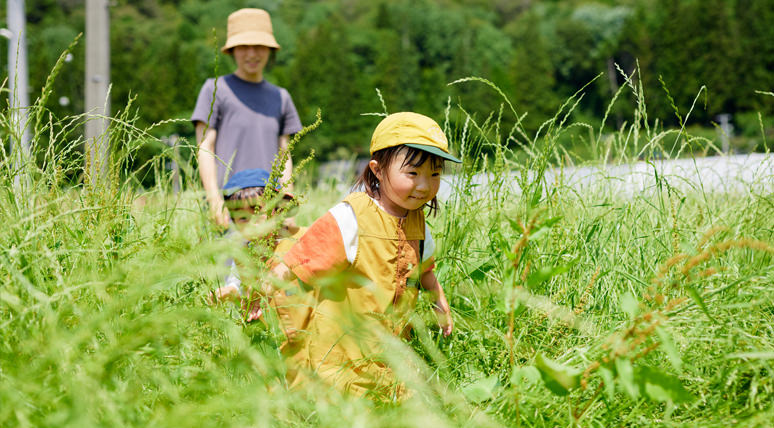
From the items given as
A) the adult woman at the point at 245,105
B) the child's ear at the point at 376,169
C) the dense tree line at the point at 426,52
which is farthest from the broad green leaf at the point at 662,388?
the dense tree line at the point at 426,52

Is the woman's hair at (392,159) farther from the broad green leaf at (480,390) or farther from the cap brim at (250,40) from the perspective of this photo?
the cap brim at (250,40)

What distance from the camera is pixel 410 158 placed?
5.98 ft

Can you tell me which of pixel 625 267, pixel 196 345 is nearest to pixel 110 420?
pixel 196 345

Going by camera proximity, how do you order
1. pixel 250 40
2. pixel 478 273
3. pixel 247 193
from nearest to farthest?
pixel 478 273, pixel 247 193, pixel 250 40

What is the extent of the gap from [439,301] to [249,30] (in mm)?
2107

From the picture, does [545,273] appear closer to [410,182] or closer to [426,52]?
[410,182]

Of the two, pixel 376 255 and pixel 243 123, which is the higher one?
pixel 243 123

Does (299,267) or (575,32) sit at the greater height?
(575,32)

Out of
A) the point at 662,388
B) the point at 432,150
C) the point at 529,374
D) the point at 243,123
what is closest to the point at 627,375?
the point at 662,388

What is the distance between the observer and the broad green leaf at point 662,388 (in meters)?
1.00

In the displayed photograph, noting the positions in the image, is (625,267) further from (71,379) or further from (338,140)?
(338,140)

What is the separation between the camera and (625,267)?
74.1 inches

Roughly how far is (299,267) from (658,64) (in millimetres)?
72287

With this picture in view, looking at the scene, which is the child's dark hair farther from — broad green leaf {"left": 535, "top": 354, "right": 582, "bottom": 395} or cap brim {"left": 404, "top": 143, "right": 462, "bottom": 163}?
broad green leaf {"left": 535, "top": 354, "right": 582, "bottom": 395}
